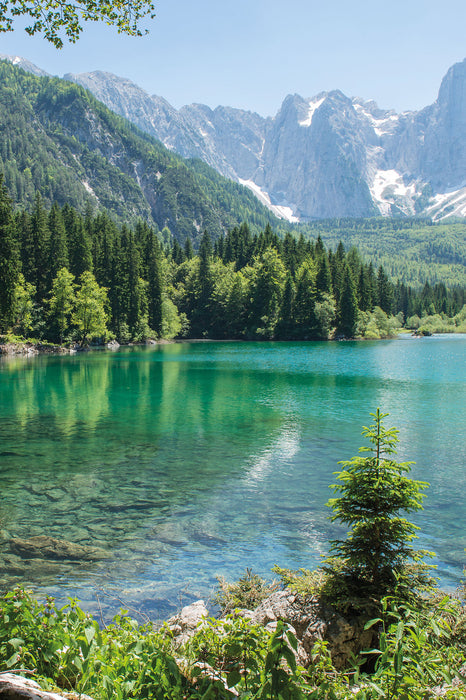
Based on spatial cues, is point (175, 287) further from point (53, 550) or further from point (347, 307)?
point (53, 550)

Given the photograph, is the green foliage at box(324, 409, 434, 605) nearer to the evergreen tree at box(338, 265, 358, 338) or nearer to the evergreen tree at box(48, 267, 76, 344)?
the evergreen tree at box(48, 267, 76, 344)

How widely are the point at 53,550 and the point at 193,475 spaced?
6508mm

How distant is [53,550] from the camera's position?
37.0ft

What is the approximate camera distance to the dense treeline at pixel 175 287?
89812mm

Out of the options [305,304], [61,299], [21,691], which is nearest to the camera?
[21,691]

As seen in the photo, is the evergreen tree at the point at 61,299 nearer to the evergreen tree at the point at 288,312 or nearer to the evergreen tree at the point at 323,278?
the evergreen tree at the point at 288,312

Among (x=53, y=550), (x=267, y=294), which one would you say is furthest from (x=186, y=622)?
(x=267, y=294)

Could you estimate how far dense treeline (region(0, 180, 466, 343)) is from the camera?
295 feet

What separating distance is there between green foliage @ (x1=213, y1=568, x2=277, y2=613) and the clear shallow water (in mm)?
787

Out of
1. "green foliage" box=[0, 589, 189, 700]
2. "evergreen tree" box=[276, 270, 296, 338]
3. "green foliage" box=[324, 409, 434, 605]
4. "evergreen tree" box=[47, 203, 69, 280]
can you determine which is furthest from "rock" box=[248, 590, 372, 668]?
"evergreen tree" box=[276, 270, 296, 338]

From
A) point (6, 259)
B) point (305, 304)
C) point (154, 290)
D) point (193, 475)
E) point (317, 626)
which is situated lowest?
point (193, 475)

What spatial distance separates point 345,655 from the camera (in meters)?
6.11

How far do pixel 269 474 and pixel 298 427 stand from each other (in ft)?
26.5

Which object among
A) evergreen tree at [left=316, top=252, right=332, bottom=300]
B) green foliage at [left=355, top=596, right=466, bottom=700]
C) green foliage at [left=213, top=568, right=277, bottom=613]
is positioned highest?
evergreen tree at [left=316, top=252, right=332, bottom=300]
